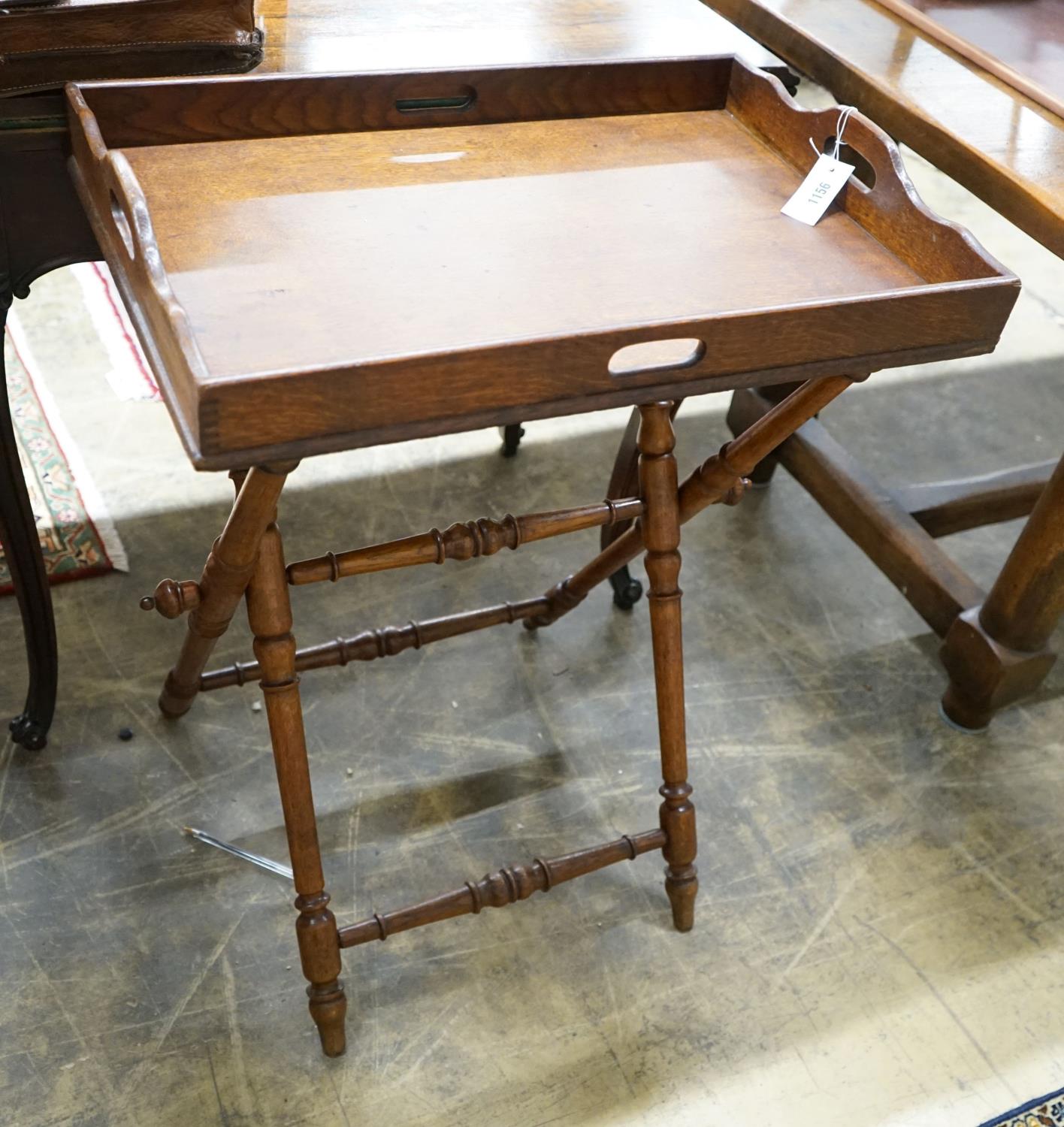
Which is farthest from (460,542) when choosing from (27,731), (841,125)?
(27,731)

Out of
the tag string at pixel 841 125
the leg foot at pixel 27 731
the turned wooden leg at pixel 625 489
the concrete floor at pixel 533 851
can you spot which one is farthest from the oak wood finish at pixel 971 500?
the leg foot at pixel 27 731

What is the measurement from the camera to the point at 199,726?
2016mm

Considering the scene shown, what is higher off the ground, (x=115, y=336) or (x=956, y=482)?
(x=956, y=482)

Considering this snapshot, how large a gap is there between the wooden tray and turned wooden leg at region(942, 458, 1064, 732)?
0.70 m

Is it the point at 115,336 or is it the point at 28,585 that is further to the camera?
the point at 115,336

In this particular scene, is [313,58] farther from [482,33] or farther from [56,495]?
[56,495]

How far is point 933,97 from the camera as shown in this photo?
176 cm

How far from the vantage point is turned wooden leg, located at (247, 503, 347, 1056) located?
4.58ft

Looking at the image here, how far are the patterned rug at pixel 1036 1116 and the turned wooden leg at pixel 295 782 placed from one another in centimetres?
85

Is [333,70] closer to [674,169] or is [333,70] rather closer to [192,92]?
[192,92]

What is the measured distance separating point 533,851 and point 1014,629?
2.81 feet

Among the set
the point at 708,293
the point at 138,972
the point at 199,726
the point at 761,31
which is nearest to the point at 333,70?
the point at 708,293

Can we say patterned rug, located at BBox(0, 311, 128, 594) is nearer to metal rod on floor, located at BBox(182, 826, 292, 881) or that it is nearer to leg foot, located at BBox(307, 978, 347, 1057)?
metal rod on floor, located at BBox(182, 826, 292, 881)

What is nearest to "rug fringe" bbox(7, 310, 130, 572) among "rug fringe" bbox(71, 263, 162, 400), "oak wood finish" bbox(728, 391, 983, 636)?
"rug fringe" bbox(71, 263, 162, 400)
